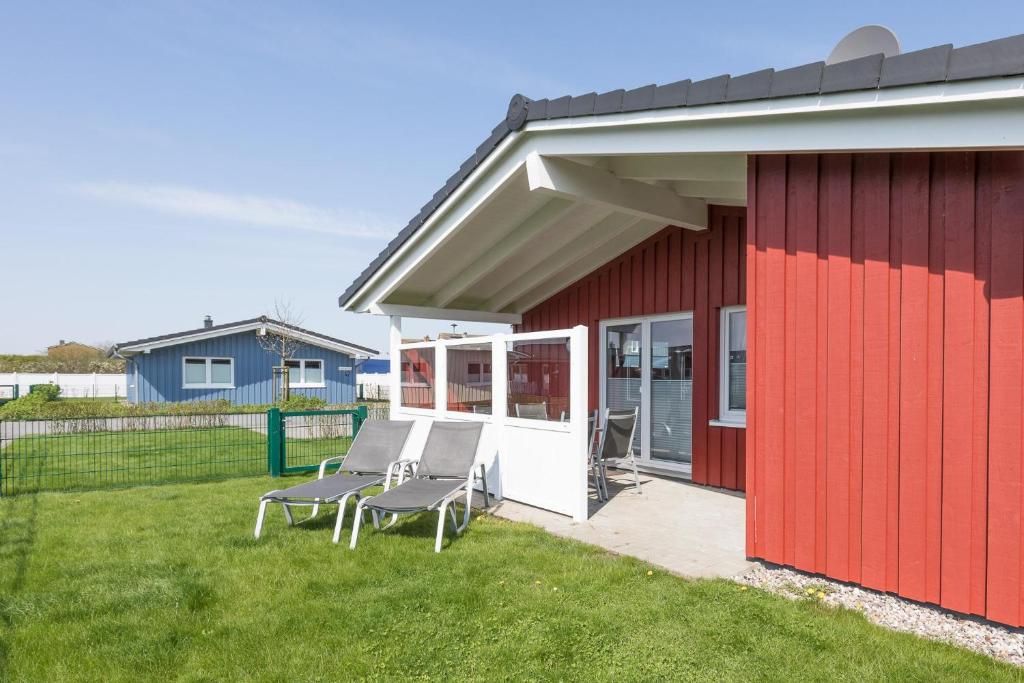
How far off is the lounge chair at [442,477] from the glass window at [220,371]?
18212 millimetres

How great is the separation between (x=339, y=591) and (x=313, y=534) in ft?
4.96

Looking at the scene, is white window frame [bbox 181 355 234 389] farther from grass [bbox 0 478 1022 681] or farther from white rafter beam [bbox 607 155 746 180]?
white rafter beam [bbox 607 155 746 180]

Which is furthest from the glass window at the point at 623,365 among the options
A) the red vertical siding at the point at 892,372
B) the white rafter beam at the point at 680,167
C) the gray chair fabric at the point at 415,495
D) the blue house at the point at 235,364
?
the blue house at the point at 235,364

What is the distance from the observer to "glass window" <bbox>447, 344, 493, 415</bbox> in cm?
712

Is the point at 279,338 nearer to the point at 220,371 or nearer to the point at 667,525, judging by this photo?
the point at 220,371

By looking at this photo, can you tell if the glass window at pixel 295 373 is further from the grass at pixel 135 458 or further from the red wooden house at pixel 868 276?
the red wooden house at pixel 868 276

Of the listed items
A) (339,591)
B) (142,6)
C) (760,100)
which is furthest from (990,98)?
(142,6)

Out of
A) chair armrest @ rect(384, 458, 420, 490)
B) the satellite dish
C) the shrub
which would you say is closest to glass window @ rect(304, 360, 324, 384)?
the shrub

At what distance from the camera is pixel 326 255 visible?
2177cm

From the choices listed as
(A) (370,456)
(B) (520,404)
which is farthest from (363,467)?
(B) (520,404)

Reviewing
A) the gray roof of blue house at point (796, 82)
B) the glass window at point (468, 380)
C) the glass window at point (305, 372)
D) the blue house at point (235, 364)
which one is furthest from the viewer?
the glass window at point (305, 372)

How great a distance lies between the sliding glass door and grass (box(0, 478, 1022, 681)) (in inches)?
128

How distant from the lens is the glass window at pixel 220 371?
21656mm

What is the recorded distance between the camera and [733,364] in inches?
282
